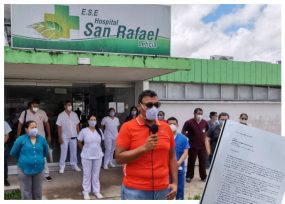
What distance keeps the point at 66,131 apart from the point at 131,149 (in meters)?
5.44

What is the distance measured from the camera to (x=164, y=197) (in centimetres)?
312

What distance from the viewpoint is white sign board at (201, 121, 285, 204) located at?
1550mm

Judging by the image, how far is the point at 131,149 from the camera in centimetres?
303

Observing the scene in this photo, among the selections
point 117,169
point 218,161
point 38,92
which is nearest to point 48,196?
point 117,169

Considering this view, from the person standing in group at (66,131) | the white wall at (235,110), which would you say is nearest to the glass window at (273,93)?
the white wall at (235,110)

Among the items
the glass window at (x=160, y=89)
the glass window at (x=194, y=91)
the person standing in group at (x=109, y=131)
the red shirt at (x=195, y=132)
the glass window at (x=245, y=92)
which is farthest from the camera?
the glass window at (x=245, y=92)

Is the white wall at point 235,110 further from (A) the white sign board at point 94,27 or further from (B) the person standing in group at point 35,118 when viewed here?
(B) the person standing in group at point 35,118

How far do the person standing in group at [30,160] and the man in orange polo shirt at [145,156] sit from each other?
8.36ft

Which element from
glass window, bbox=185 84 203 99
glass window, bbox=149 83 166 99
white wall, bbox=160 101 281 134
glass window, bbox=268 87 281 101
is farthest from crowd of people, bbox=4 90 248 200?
glass window, bbox=268 87 281 101

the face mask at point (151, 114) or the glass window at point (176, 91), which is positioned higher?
the glass window at point (176, 91)

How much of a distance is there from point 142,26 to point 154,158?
493 cm

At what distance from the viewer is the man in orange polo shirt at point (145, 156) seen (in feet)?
9.81

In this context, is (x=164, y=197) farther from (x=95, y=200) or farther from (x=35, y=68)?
(x=35, y=68)

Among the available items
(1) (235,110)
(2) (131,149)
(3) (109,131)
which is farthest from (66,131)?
(1) (235,110)
